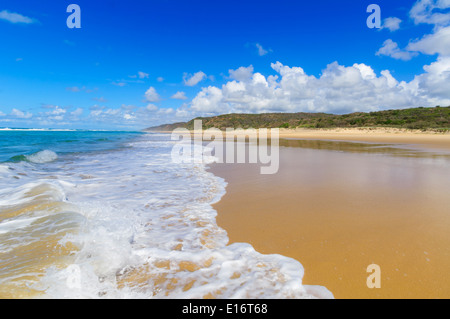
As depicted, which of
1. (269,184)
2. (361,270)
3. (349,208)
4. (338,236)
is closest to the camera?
(361,270)

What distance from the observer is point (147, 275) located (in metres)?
2.31

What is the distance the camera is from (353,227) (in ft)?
10.6

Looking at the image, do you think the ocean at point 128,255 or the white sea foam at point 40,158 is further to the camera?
the white sea foam at point 40,158

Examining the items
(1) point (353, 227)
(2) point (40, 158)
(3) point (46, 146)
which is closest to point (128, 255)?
(1) point (353, 227)

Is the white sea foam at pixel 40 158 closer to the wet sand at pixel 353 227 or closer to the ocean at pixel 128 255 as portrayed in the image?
the ocean at pixel 128 255

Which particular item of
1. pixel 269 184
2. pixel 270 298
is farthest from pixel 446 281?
pixel 269 184

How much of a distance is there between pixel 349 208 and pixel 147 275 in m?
3.58

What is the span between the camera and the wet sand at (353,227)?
86.0 inches

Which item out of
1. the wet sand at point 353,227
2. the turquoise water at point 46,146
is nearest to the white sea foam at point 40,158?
the turquoise water at point 46,146

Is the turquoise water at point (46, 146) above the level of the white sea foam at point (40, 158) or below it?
above

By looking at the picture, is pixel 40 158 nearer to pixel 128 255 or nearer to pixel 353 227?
pixel 128 255
